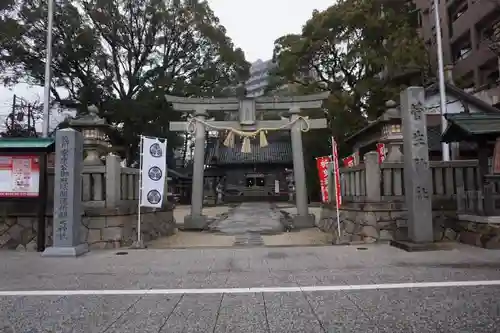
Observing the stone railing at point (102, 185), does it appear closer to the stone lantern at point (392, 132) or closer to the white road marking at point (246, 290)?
the white road marking at point (246, 290)

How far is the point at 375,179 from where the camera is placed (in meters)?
10.7

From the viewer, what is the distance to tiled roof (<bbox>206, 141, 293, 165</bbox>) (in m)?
42.6

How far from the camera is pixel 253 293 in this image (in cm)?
562

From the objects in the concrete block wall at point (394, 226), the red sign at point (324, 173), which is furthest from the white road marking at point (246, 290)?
the red sign at point (324, 173)

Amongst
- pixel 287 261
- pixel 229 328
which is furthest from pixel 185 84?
pixel 229 328

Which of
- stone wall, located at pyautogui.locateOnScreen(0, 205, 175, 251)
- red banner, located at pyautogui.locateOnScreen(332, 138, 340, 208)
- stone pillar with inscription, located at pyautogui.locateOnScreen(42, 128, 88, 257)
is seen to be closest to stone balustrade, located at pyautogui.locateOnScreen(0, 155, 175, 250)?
stone wall, located at pyautogui.locateOnScreen(0, 205, 175, 251)

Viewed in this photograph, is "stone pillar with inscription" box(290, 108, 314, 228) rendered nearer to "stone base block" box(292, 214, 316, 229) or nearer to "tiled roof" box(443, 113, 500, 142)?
"stone base block" box(292, 214, 316, 229)

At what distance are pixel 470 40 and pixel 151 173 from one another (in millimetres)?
27865

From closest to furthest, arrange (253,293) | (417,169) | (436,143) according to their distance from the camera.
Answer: (253,293) < (417,169) < (436,143)

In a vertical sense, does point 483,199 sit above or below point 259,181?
below

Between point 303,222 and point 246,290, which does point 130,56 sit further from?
point 246,290

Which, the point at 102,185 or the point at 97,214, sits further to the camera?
the point at 102,185

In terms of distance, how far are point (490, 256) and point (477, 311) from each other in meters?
3.88

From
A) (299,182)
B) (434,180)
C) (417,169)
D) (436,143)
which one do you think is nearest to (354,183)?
(434,180)
